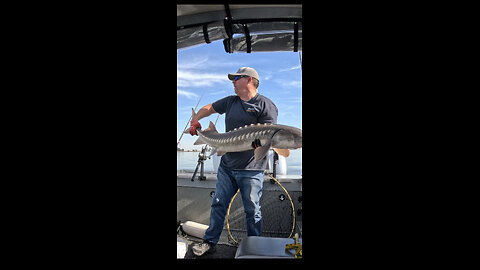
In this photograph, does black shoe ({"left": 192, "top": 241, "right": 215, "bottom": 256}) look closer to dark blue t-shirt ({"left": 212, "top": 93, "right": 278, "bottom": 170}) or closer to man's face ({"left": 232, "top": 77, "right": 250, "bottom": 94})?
dark blue t-shirt ({"left": 212, "top": 93, "right": 278, "bottom": 170})

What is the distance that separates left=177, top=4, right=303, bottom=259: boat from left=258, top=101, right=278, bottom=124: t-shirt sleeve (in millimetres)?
360

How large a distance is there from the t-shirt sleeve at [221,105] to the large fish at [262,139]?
18cm

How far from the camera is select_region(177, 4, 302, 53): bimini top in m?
1.27

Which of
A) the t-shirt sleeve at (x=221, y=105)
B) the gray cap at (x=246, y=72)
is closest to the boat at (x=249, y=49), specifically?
the gray cap at (x=246, y=72)

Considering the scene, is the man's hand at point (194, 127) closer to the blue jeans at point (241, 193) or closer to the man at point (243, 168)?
the man at point (243, 168)

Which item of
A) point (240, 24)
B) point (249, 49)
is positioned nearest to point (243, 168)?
point (249, 49)

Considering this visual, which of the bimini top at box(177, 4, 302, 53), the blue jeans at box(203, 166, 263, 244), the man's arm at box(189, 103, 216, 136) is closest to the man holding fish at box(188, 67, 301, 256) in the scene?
the blue jeans at box(203, 166, 263, 244)

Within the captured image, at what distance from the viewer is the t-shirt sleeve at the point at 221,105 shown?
1573mm

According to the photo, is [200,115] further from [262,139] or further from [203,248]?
[203,248]

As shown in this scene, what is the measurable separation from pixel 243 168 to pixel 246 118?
1.06 ft

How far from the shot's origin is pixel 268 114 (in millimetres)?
1441
